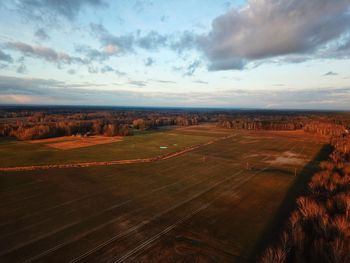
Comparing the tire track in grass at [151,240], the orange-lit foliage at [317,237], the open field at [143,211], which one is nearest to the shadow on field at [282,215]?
the open field at [143,211]

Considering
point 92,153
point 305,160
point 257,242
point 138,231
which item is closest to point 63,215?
point 138,231

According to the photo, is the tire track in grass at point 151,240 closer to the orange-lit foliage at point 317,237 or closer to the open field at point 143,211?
the open field at point 143,211

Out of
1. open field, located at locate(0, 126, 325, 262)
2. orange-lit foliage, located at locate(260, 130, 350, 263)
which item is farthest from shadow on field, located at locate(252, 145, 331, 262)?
orange-lit foliage, located at locate(260, 130, 350, 263)

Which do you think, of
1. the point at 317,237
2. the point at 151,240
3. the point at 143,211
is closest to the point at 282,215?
the point at 317,237

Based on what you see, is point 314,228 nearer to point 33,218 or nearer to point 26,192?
Result: point 33,218

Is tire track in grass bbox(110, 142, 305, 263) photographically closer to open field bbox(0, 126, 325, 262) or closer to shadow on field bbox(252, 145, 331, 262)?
open field bbox(0, 126, 325, 262)

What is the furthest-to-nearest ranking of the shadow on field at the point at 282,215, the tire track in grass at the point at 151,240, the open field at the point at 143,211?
the shadow on field at the point at 282,215 → the open field at the point at 143,211 → the tire track in grass at the point at 151,240
